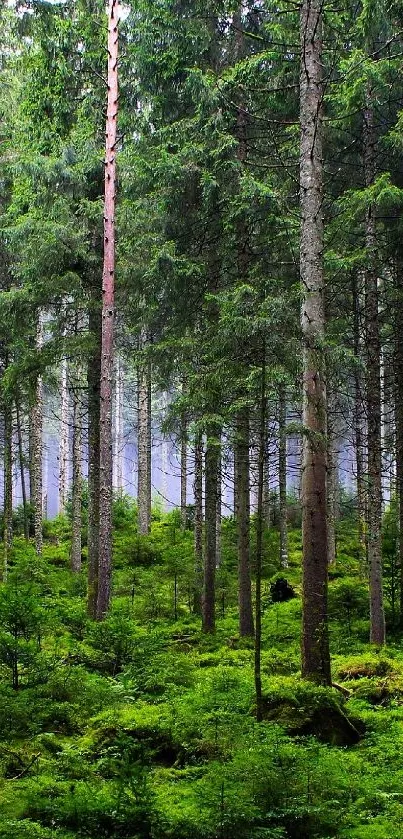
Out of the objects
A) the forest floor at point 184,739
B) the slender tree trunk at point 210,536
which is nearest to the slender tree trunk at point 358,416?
the slender tree trunk at point 210,536

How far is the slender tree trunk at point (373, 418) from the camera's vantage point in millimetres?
11547

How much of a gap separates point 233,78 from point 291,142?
67.0 inches

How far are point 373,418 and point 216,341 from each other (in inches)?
140

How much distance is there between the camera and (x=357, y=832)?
13.0 feet

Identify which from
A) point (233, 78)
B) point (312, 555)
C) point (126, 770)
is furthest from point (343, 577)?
point (126, 770)

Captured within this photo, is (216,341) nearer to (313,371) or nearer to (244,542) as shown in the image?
(313,371)

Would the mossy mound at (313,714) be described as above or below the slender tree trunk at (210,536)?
below

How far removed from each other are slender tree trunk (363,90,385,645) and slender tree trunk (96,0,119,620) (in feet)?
16.8

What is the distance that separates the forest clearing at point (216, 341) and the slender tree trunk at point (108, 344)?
47 mm

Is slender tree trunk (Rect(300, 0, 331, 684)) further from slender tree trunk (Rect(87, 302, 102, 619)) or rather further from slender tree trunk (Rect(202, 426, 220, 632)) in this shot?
slender tree trunk (Rect(87, 302, 102, 619))

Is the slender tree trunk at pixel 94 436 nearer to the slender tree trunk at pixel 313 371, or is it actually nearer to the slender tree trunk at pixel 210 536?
the slender tree trunk at pixel 210 536

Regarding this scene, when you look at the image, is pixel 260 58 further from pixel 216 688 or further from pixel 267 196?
pixel 216 688

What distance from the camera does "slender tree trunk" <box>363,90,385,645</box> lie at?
11547mm

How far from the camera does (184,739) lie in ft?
18.9
